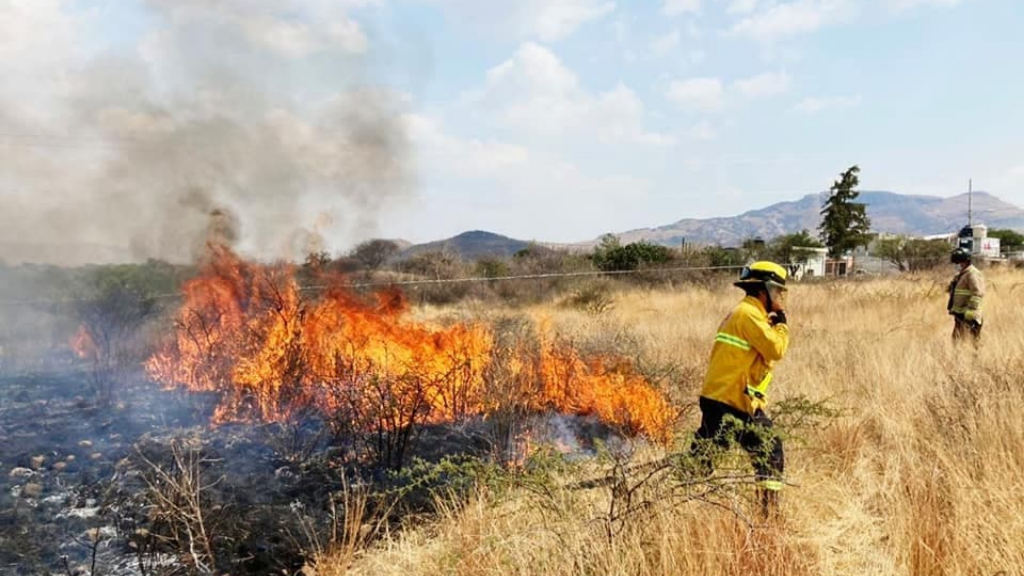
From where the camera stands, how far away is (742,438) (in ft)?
13.8

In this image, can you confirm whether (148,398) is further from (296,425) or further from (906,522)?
(906,522)

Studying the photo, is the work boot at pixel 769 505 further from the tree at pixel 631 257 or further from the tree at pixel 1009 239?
the tree at pixel 1009 239

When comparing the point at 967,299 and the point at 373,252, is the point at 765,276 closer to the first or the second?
the point at 967,299

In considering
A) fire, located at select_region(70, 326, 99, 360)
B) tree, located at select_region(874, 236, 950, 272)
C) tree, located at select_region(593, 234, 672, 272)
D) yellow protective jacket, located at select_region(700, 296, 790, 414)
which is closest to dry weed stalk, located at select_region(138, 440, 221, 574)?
yellow protective jacket, located at select_region(700, 296, 790, 414)

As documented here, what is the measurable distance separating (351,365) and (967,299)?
8.60 m

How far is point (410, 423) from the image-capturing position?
5867mm

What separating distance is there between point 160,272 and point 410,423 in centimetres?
829

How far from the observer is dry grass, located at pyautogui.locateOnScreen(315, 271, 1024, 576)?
3180 mm

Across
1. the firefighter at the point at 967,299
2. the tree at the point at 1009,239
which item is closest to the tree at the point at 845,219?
the tree at the point at 1009,239

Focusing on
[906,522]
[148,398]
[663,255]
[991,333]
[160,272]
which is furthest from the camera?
[663,255]

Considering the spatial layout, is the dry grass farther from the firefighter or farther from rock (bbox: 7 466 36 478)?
rock (bbox: 7 466 36 478)

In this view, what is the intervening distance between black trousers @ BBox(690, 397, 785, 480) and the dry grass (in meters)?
0.27

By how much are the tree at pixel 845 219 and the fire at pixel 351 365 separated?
119 ft

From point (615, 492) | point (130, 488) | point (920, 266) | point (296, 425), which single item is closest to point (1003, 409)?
point (615, 492)
